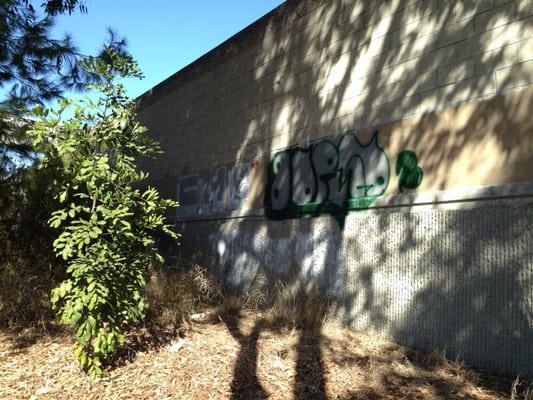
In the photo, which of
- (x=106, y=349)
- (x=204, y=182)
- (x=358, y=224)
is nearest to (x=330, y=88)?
(x=358, y=224)

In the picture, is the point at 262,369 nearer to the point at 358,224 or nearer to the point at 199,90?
the point at 358,224

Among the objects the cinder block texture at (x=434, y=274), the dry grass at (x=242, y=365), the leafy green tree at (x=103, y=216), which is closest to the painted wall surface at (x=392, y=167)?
the cinder block texture at (x=434, y=274)

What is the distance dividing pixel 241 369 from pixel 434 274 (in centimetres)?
215

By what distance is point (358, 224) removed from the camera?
252 inches

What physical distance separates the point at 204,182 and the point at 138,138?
15.2 ft

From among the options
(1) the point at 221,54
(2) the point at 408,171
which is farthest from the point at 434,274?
(1) the point at 221,54

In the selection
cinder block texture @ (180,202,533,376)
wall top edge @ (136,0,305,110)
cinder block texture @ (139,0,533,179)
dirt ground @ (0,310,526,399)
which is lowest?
dirt ground @ (0,310,526,399)

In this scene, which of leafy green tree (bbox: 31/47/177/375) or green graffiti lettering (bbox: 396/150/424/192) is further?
green graffiti lettering (bbox: 396/150/424/192)

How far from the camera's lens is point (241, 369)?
196 inches

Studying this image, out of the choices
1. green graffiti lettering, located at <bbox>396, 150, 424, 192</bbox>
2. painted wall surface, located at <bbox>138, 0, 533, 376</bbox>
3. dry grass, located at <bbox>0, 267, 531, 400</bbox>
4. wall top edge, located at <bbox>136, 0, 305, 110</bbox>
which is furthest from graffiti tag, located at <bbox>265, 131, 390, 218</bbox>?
wall top edge, located at <bbox>136, 0, 305, 110</bbox>

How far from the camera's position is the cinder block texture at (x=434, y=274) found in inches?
187

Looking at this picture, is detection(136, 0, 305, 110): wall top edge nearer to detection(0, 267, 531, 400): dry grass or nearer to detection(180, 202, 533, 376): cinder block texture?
detection(180, 202, 533, 376): cinder block texture

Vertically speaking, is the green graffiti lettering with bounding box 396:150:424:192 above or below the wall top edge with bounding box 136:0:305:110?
below

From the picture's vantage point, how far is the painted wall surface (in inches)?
193
